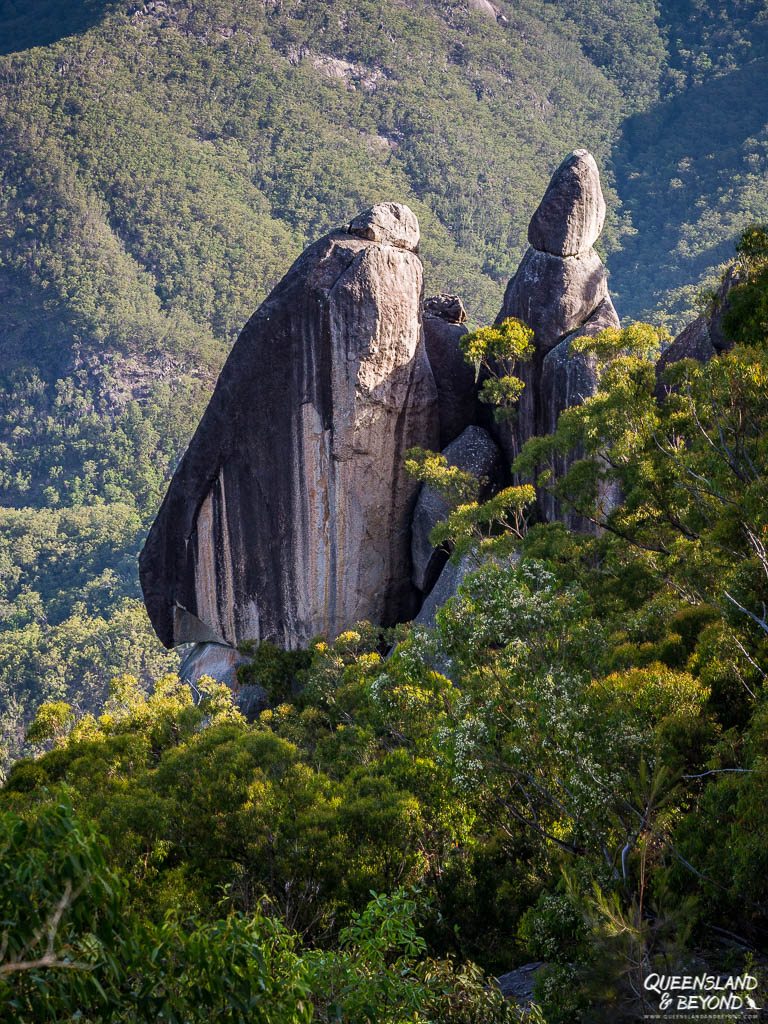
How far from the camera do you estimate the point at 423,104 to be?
101 meters

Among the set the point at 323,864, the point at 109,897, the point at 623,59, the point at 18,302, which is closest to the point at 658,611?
the point at 323,864

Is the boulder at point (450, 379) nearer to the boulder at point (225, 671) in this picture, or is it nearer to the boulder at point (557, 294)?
the boulder at point (557, 294)

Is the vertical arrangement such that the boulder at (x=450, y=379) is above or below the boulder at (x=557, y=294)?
below

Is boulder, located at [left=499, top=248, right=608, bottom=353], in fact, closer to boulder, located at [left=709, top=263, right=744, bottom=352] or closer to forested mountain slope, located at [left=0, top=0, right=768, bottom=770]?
boulder, located at [left=709, top=263, right=744, bottom=352]

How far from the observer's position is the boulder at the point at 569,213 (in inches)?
784

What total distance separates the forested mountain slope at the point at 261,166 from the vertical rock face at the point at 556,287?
174 ft

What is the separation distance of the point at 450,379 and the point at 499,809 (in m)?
13.6

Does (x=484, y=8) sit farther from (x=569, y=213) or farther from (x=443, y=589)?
(x=443, y=589)

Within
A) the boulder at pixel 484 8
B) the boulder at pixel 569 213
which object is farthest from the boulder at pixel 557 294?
the boulder at pixel 484 8

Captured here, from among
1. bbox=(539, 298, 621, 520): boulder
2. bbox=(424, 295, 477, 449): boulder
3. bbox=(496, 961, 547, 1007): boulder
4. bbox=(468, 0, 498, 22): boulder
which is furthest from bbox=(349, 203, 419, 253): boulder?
bbox=(468, 0, 498, 22): boulder

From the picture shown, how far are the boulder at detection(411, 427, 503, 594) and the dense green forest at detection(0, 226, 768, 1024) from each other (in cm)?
448

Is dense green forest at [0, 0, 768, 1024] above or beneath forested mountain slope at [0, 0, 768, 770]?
beneath

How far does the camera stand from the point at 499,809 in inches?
356

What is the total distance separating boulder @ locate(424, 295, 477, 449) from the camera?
21266 millimetres
